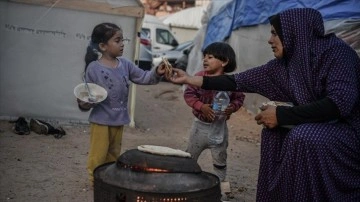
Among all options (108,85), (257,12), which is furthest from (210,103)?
(257,12)

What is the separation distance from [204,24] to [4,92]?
7266 millimetres

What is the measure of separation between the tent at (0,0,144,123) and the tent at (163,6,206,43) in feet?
58.7

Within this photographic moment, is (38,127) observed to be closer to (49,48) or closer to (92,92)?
(49,48)

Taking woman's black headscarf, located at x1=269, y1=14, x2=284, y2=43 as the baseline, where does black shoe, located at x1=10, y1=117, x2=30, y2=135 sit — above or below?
below

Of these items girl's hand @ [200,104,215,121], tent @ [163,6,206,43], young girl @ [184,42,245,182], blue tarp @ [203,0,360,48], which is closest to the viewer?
girl's hand @ [200,104,215,121]

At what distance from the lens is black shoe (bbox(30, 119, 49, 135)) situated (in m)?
6.30

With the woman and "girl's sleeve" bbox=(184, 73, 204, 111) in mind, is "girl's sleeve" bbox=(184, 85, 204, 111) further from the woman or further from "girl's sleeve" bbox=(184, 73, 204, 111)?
the woman

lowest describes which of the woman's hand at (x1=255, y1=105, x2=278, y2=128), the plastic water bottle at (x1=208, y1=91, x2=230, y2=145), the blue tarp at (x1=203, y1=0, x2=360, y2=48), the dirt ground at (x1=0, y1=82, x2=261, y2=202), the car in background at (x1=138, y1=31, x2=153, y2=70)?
the dirt ground at (x1=0, y1=82, x2=261, y2=202)

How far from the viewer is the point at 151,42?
17.5m

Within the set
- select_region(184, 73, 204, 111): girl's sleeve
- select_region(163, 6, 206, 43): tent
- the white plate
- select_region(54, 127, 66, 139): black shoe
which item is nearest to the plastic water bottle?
select_region(184, 73, 204, 111): girl's sleeve

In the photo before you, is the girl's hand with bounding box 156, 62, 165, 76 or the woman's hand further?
the girl's hand with bounding box 156, 62, 165, 76

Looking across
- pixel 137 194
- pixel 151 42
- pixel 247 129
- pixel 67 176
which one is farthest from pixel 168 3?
pixel 137 194

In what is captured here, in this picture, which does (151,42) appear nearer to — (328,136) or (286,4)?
(286,4)

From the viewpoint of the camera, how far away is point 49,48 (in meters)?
6.91
